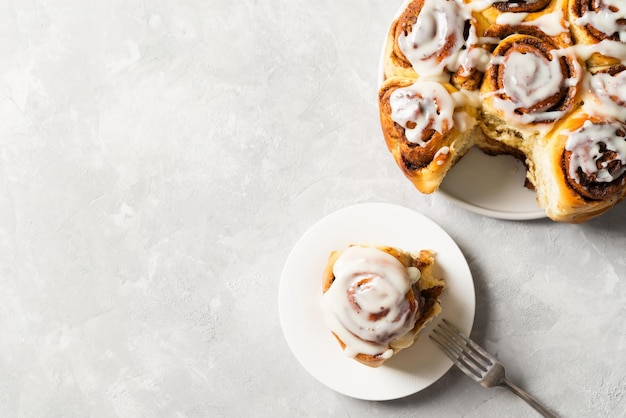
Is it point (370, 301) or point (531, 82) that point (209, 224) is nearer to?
point (370, 301)

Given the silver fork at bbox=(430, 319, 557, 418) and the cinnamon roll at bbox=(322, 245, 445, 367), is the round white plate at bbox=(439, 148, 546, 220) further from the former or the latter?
the silver fork at bbox=(430, 319, 557, 418)

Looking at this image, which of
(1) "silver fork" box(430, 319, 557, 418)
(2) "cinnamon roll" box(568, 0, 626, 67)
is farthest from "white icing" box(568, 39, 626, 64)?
(1) "silver fork" box(430, 319, 557, 418)

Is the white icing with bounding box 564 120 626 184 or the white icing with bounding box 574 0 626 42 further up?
the white icing with bounding box 574 0 626 42

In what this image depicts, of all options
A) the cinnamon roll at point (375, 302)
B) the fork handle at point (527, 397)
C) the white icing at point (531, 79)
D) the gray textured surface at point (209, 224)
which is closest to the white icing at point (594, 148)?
the white icing at point (531, 79)

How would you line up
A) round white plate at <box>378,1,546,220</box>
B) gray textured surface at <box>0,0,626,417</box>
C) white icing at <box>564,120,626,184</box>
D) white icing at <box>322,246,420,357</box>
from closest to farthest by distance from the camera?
white icing at <box>564,120,626,184</box> < white icing at <box>322,246,420,357</box> < round white plate at <box>378,1,546,220</box> < gray textured surface at <box>0,0,626,417</box>

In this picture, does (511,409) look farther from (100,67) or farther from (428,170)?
(100,67)

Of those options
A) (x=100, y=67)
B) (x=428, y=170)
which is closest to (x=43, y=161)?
(x=100, y=67)

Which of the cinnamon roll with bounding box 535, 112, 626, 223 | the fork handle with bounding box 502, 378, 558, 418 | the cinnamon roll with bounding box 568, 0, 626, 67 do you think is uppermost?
the cinnamon roll with bounding box 568, 0, 626, 67
